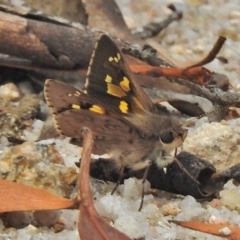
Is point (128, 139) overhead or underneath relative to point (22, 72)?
overhead

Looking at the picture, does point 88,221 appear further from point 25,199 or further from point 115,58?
point 115,58

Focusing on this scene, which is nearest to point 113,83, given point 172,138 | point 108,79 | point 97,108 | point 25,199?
point 108,79

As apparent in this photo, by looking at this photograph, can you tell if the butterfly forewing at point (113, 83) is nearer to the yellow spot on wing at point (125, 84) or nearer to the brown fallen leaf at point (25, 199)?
the yellow spot on wing at point (125, 84)

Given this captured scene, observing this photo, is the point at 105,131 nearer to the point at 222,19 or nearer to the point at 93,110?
the point at 93,110

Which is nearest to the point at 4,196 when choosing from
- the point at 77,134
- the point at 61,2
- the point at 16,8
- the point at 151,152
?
the point at 77,134

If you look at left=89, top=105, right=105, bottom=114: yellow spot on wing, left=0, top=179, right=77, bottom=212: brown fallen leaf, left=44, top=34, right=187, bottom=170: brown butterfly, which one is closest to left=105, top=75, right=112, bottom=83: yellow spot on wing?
left=44, top=34, right=187, bottom=170: brown butterfly

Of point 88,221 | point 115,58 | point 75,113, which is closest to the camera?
point 88,221
